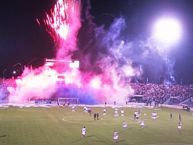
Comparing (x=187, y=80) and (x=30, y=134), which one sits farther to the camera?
(x=187, y=80)

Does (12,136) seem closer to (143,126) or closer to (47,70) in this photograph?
(143,126)

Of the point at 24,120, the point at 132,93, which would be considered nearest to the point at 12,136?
the point at 24,120

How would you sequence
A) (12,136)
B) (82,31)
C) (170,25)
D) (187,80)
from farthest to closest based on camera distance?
(187,80), (82,31), (170,25), (12,136)

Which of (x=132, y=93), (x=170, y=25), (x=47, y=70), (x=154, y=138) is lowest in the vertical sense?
(x=154, y=138)

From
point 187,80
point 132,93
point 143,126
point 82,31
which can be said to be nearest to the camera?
point 143,126

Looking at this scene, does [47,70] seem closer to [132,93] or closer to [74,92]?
[74,92]

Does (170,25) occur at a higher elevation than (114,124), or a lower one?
higher

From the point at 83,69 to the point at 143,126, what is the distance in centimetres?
7678

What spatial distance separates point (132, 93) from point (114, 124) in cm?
6111

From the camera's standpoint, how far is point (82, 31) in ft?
439

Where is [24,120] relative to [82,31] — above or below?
below

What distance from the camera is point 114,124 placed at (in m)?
64.0

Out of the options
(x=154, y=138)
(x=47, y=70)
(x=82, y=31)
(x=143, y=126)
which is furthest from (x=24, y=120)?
(x=82, y=31)

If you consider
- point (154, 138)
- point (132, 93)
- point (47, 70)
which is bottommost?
point (154, 138)
